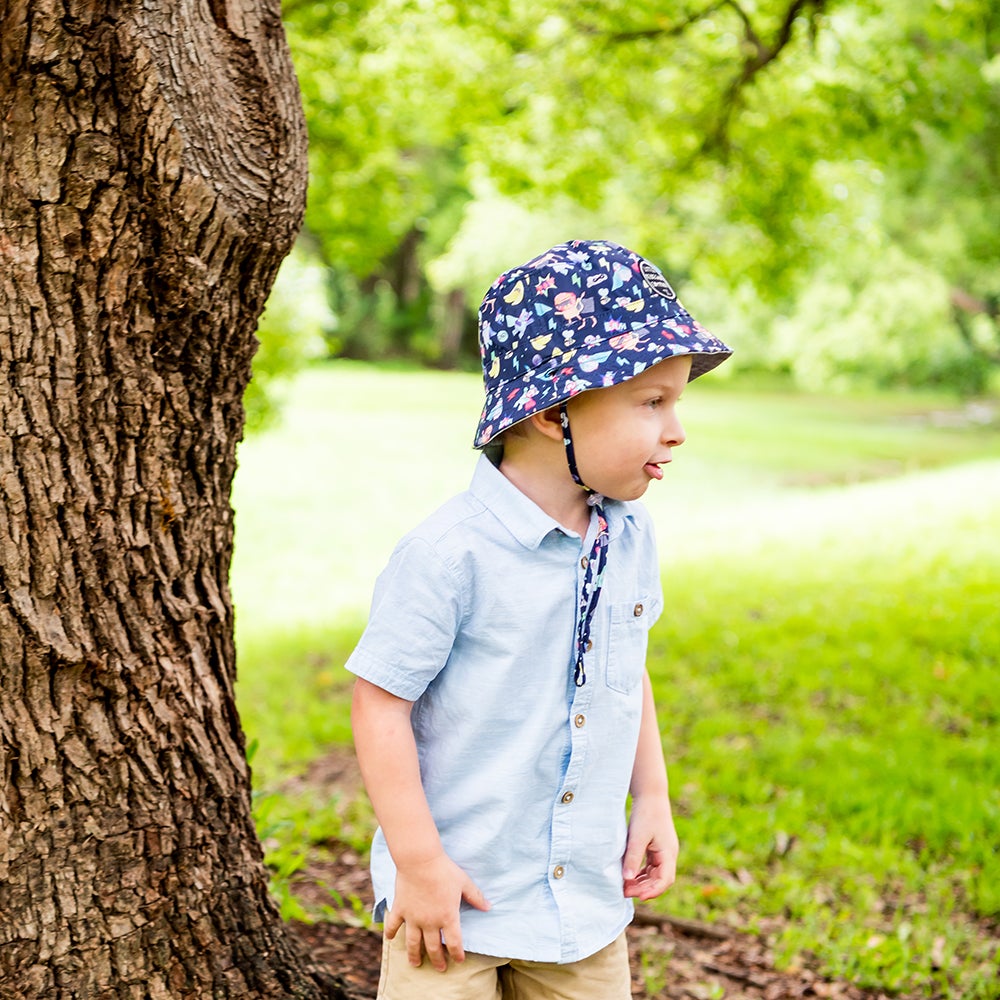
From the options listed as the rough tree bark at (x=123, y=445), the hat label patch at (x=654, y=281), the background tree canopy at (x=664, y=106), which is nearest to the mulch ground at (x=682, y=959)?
the rough tree bark at (x=123, y=445)

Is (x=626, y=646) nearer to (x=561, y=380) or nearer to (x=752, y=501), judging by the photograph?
(x=561, y=380)

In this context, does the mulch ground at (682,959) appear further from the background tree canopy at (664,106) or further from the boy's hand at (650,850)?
the background tree canopy at (664,106)

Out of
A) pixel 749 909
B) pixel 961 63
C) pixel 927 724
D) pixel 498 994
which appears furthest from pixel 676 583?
pixel 498 994

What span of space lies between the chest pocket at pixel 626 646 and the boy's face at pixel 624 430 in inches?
8.9

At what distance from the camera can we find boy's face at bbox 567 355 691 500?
5.57ft

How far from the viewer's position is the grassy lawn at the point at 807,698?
3230 millimetres

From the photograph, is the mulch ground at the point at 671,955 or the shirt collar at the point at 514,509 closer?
the shirt collar at the point at 514,509

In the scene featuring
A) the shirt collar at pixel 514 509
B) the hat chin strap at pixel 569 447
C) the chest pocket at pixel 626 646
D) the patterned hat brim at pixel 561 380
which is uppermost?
the patterned hat brim at pixel 561 380

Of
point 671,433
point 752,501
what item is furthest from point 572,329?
point 752,501

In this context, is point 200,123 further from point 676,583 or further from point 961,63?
point 961,63

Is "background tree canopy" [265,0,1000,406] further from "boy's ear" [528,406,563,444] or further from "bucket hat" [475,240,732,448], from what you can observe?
"boy's ear" [528,406,563,444]

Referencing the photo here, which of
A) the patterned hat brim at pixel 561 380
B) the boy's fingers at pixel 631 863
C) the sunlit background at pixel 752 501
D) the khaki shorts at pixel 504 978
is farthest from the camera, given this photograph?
the sunlit background at pixel 752 501

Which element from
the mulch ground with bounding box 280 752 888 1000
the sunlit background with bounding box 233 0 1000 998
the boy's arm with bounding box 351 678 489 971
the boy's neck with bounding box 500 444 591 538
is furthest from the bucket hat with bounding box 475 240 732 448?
the sunlit background with bounding box 233 0 1000 998

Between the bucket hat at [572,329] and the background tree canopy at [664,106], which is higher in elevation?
the background tree canopy at [664,106]
